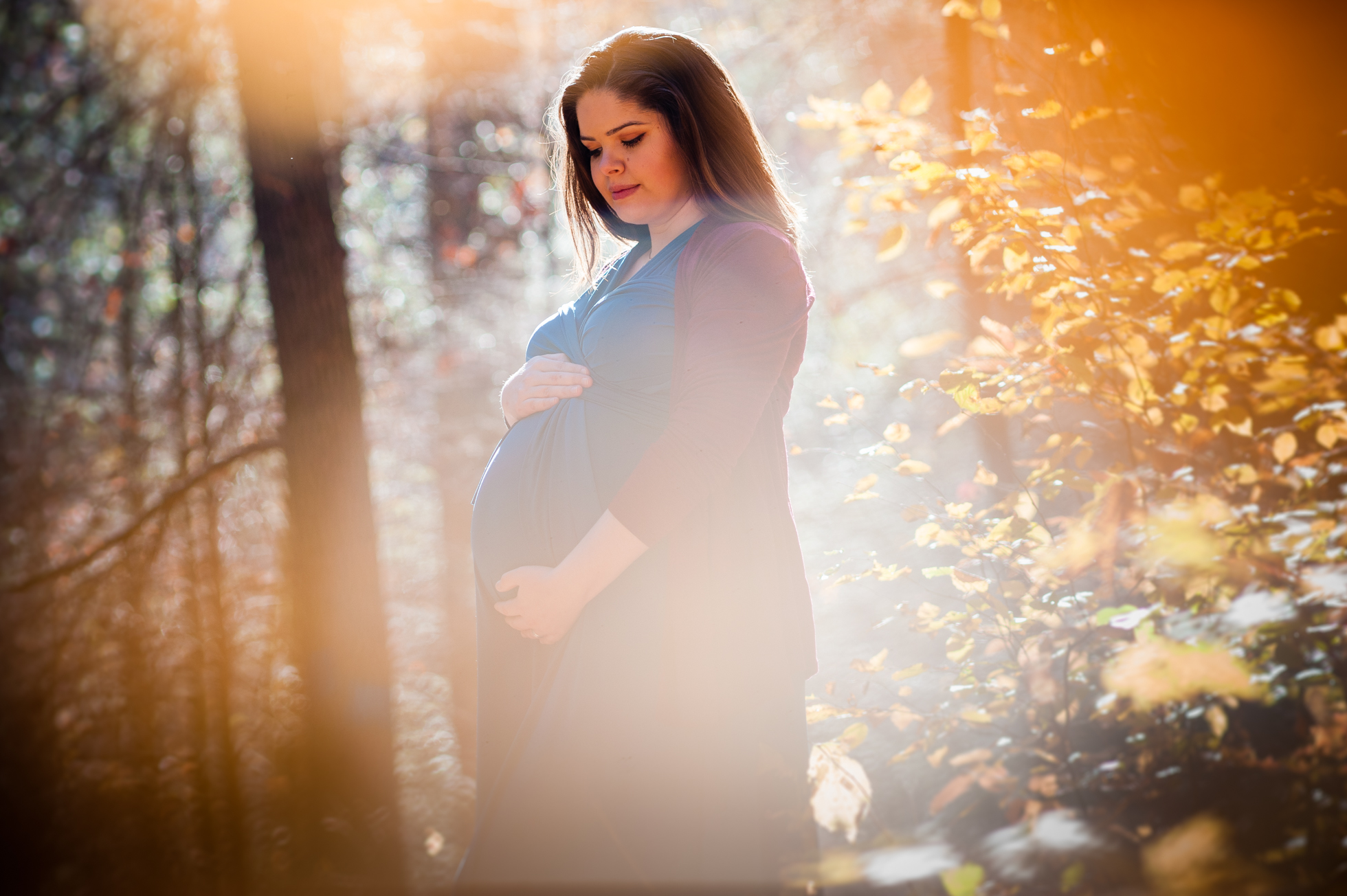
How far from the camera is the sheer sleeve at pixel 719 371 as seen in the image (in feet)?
→ 4.80

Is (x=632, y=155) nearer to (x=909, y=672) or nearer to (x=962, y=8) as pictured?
(x=962, y=8)

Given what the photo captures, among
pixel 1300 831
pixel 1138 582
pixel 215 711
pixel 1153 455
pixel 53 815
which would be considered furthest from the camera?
pixel 215 711

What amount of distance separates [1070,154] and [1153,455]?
788 mm

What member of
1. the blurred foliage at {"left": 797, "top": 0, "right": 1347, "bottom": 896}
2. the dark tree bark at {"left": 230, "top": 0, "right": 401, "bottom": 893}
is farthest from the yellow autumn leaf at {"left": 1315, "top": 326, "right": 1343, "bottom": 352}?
the dark tree bark at {"left": 230, "top": 0, "right": 401, "bottom": 893}

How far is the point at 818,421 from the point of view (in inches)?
400

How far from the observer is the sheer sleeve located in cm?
146

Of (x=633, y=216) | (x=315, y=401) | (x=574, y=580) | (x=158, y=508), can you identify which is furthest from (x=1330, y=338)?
(x=158, y=508)

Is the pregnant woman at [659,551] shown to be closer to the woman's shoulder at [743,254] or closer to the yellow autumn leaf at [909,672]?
the woman's shoulder at [743,254]

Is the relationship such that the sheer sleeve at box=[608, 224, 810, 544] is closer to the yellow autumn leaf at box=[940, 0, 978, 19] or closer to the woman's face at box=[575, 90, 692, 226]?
the woman's face at box=[575, 90, 692, 226]

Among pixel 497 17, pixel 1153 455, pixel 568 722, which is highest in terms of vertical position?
pixel 497 17

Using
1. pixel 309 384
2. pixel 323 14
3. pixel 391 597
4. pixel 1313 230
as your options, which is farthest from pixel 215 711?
pixel 1313 230

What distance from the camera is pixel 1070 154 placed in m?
2.14

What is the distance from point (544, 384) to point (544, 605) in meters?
0.50

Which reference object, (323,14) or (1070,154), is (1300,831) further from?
(323,14)
